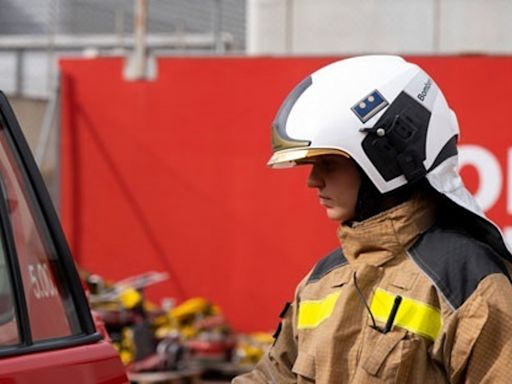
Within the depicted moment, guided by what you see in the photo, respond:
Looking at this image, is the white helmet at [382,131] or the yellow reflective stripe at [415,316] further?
the white helmet at [382,131]

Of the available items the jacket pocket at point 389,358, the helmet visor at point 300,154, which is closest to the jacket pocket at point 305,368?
the jacket pocket at point 389,358

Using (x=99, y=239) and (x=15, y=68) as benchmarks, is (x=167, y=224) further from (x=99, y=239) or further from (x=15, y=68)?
(x=15, y=68)

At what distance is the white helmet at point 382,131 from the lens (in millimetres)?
2660

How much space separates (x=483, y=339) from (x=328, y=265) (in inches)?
19.9

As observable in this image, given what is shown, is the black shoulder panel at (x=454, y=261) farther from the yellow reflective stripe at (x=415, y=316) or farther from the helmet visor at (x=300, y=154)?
the helmet visor at (x=300, y=154)

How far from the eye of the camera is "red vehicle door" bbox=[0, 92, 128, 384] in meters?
2.64

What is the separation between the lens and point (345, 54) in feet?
28.0

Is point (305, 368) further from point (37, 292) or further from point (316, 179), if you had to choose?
point (37, 292)

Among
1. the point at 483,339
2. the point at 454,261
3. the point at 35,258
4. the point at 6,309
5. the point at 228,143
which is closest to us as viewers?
the point at 483,339

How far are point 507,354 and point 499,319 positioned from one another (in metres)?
0.07

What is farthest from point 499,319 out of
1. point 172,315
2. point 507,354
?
point 172,315

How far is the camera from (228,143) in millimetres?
8531

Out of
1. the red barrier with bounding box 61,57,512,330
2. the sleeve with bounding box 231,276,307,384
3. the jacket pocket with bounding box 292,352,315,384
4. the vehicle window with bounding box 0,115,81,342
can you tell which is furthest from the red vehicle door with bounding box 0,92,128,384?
the red barrier with bounding box 61,57,512,330

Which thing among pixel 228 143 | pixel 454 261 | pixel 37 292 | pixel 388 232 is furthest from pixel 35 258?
pixel 228 143
